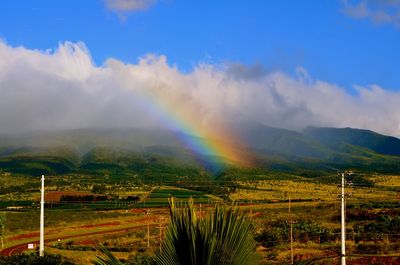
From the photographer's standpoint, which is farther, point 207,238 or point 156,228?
point 156,228

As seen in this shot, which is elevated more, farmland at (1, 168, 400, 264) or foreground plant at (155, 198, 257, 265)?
foreground plant at (155, 198, 257, 265)

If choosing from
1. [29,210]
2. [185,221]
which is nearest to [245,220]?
[185,221]

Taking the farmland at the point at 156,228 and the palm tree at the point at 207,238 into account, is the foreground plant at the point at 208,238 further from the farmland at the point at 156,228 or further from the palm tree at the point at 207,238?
the farmland at the point at 156,228

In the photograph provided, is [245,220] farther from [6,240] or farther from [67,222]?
[67,222]

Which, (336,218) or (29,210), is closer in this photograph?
(336,218)

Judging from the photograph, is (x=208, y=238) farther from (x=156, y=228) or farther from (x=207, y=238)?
(x=156, y=228)

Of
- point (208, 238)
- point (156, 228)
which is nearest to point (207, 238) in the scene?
point (208, 238)

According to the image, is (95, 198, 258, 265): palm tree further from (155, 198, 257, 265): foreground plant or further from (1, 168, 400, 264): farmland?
(1, 168, 400, 264): farmland

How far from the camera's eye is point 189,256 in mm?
5535

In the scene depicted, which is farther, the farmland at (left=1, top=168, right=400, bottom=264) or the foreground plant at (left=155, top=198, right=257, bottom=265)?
the farmland at (left=1, top=168, right=400, bottom=264)

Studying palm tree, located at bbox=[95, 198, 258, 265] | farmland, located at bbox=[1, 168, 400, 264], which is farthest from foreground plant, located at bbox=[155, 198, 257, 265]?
farmland, located at bbox=[1, 168, 400, 264]

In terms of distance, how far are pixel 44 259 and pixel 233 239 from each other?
1409 cm

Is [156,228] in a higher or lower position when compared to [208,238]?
lower

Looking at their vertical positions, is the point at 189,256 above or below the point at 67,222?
above
